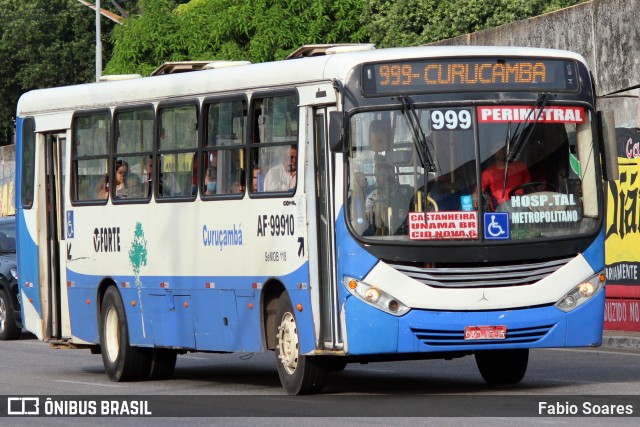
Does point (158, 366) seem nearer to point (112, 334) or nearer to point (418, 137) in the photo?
point (112, 334)

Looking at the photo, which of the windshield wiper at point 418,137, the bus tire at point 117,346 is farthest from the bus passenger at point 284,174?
the bus tire at point 117,346

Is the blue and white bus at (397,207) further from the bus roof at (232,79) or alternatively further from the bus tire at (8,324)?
the bus tire at (8,324)

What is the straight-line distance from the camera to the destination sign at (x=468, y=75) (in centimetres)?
1423

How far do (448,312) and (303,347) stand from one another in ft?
4.38

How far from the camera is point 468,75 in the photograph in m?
14.4

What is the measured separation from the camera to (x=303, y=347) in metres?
14.4

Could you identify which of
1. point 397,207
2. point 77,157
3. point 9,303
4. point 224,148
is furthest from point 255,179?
point 9,303

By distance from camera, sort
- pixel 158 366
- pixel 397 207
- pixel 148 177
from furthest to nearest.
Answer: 1. pixel 158 366
2. pixel 148 177
3. pixel 397 207

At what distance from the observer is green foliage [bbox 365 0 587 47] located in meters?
40.4

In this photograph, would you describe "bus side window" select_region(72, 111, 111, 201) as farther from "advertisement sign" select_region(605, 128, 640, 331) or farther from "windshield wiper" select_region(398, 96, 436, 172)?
"advertisement sign" select_region(605, 128, 640, 331)

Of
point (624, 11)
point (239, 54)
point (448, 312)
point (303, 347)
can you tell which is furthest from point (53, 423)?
point (239, 54)

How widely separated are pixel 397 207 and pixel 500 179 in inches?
35.3

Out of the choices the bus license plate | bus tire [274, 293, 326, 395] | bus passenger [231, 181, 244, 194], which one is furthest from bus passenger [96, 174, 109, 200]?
the bus license plate

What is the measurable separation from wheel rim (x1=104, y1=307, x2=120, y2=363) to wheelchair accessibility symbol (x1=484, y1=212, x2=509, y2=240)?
17.8 feet
